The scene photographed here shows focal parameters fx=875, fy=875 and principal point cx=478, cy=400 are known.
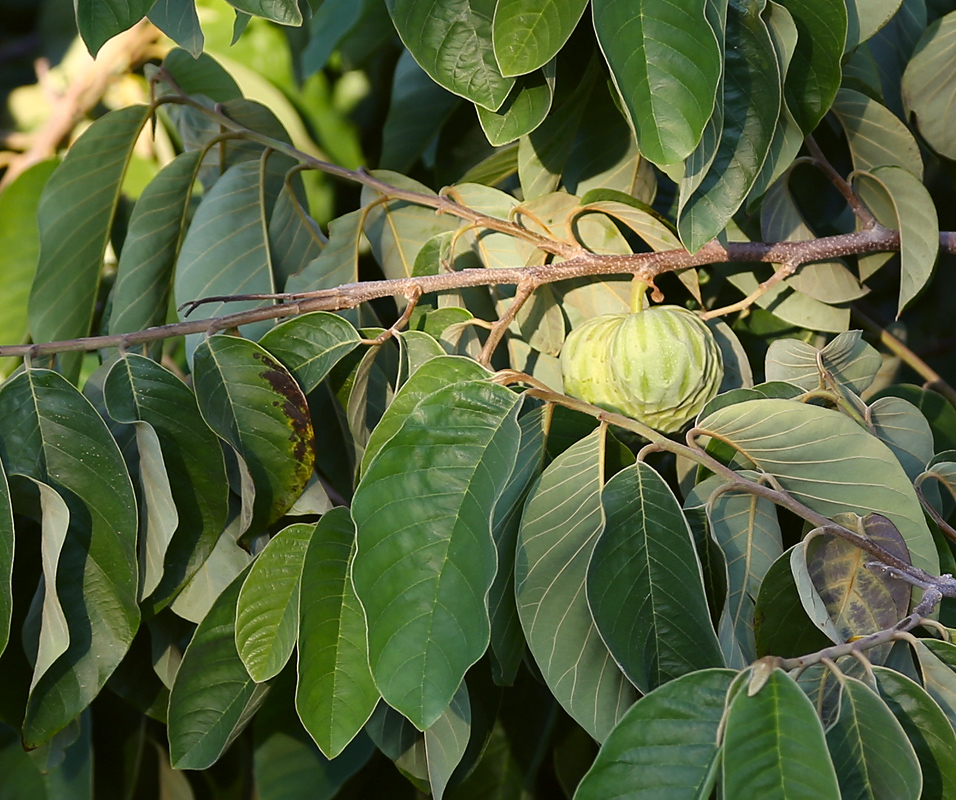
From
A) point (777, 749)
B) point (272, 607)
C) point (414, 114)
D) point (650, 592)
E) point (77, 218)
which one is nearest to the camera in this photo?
point (777, 749)

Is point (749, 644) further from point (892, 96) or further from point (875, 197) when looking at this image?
point (892, 96)

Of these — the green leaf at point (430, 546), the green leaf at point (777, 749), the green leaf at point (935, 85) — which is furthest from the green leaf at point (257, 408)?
the green leaf at point (935, 85)

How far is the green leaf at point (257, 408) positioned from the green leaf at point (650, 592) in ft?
0.82

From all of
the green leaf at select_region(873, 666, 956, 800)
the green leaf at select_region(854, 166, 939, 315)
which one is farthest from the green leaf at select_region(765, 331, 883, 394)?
the green leaf at select_region(873, 666, 956, 800)

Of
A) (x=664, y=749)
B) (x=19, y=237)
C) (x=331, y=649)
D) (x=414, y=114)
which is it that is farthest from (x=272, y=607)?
(x=19, y=237)

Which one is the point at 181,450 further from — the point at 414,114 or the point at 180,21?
the point at 414,114

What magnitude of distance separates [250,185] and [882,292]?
2.88 ft

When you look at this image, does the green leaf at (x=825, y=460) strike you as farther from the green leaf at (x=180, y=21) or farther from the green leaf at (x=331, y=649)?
the green leaf at (x=180, y=21)

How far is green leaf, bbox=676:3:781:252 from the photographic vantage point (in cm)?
64

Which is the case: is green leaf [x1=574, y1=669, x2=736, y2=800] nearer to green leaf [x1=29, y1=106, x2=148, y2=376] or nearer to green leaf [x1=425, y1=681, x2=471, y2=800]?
green leaf [x1=425, y1=681, x2=471, y2=800]

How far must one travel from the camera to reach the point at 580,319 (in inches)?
33.3

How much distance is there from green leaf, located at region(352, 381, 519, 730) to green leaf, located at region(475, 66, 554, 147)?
0.85 feet

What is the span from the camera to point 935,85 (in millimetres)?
872

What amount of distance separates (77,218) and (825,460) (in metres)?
0.81
